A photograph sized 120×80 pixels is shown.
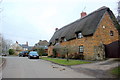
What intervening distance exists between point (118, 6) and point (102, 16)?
10373 millimetres

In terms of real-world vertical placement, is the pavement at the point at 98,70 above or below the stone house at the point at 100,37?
below

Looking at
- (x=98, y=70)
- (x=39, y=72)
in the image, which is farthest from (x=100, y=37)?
(x=39, y=72)

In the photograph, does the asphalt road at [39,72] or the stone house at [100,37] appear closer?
the asphalt road at [39,72]

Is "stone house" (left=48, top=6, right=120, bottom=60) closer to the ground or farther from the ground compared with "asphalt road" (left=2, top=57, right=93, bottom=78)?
farther from the ground

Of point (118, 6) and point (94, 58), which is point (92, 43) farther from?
point (118, 6)

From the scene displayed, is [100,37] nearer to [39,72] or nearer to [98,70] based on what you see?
[98,70]

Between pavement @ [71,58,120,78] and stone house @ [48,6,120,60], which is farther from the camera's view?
stone house @ [48,6,120,60]

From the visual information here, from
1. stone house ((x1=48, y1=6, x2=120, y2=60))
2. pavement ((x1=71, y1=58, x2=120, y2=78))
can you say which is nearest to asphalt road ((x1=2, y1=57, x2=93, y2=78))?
pavement ((x1=71, y1=58, x2=120, y2=78))

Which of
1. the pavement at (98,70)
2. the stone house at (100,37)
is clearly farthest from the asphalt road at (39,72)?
the stone house at (100,37)

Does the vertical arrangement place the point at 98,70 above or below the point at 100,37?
below

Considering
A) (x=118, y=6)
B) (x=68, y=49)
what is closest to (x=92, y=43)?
(x=68, y=49)

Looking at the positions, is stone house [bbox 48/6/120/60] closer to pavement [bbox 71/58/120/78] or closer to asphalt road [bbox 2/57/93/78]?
pavement [bbox 71/58/120/78]

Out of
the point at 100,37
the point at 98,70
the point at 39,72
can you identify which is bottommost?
the point at 39,72

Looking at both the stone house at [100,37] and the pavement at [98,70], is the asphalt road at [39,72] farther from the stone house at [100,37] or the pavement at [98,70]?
the stone house at [100,37]
